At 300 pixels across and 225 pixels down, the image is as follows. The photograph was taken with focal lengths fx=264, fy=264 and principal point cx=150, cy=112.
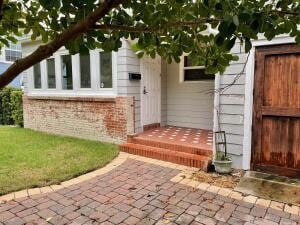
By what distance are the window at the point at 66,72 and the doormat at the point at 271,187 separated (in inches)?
209

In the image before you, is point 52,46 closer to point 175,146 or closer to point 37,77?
point 175,146

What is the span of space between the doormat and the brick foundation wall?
9.70 ft

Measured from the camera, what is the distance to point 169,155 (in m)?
5.20

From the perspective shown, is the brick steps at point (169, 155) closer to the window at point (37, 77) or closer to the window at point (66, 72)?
the window at point (66, 72)

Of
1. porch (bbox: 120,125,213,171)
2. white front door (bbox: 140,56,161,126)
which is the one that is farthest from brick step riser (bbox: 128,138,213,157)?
white front door (bbox: 140,56,161,126)

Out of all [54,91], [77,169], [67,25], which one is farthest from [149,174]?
[54,91]

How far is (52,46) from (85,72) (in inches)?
227

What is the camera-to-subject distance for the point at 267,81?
4.32 meters

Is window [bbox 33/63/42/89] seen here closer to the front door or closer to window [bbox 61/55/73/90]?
window [bbox 61/55/73/90]

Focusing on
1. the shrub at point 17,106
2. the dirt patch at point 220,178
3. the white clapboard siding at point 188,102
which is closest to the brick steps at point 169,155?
the dirt patch at point 220,178

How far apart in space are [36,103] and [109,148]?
3862 mm

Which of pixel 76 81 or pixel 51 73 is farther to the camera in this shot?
pixel 51 73

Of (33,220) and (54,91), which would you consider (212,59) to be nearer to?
(33,220)

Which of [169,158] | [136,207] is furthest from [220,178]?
[136,207]
